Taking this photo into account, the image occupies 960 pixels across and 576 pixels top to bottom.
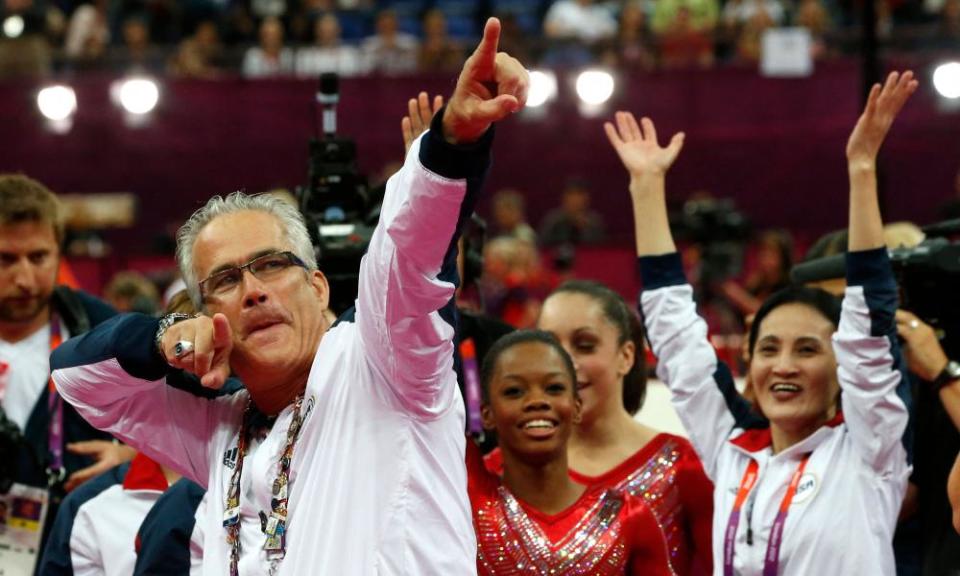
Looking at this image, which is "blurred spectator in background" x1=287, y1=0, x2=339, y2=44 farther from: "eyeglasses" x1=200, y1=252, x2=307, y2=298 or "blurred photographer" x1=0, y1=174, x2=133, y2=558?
"eyeglasses" x1=200, y1=252, x2=307, y2=298

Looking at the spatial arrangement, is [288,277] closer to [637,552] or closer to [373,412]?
[373,412]

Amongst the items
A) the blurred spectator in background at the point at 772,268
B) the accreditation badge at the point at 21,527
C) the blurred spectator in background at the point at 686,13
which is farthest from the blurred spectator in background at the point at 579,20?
the accreditation badge at the point at 21,527

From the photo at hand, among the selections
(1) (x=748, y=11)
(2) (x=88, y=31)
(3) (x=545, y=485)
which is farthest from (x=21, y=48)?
(3) (x=545, y=485)

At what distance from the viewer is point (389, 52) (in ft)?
37.3

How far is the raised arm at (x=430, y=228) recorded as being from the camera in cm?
204

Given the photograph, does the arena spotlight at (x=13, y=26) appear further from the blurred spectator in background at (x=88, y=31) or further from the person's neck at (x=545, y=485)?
the person's neck at (x=545, y=485)

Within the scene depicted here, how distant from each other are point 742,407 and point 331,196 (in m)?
1.15

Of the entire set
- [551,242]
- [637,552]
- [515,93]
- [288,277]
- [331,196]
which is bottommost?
[637,552]

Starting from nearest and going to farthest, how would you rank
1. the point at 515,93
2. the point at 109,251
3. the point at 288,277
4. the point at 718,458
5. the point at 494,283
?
the point at 515,93 → the point at 288,277 → the point at 718,458 → the point at 494,283 → the point at 109,251

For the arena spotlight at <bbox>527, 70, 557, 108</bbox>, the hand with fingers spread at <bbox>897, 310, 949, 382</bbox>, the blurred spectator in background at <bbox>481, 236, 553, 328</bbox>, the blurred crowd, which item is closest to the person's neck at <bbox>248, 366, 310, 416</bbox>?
the hand with fingers spread at <bbox>897, 310, 949, 382</bbox>

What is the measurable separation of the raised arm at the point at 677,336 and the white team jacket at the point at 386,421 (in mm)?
1160

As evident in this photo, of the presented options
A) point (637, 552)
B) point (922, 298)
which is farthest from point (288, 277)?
point (922, 298)

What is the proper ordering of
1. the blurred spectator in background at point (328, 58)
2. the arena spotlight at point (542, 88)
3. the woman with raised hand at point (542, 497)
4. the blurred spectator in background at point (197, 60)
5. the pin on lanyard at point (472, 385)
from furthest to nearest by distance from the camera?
the blurred spectator in background at point (197, 60)
the blurred spectator in background at point (328, 58)
the arena spotlight at point (542, 88)
the pin on lanyard at point (472, 385)
the woman with raised hand at point (542, 497)

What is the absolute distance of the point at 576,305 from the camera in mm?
3709
